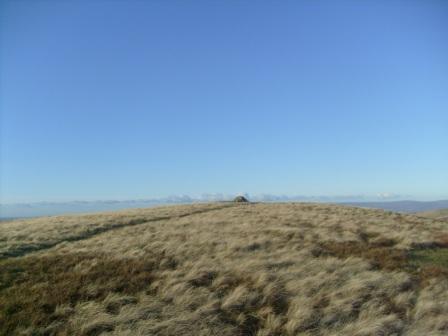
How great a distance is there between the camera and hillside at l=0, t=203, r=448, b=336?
7488mm

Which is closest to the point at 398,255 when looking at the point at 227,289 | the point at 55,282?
Answer: the point at 227,289

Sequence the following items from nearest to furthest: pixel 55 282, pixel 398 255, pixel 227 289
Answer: pixel 227 289, pixel 55 282, pixel 398 255

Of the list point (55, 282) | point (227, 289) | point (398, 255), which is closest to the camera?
point (227, 289)

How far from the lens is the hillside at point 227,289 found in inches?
295

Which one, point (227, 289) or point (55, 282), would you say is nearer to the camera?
point (227, 289)

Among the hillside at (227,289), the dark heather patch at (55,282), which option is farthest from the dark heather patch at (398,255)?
the dark heather patch at (55,282)

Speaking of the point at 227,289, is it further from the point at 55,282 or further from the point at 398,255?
the point at 398,255

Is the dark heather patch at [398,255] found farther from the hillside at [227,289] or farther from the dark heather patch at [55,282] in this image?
the dark heather patch at [55,282]

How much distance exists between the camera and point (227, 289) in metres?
9.51

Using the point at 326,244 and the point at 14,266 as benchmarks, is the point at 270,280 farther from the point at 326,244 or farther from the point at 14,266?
the point at 14,266

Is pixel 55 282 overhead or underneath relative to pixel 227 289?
overhead

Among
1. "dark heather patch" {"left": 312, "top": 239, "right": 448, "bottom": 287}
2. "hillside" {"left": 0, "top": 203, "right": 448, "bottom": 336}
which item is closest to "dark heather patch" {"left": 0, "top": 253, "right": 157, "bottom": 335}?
"hillside" {"left": 0, "top": 203, "right": 448, "bottom": 336}

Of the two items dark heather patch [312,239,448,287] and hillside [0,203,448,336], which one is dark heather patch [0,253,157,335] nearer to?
hillside [0,203,448,336]

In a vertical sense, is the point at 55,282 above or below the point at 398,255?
above
